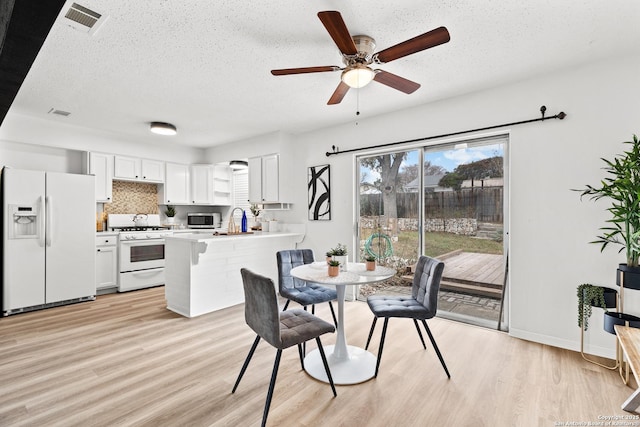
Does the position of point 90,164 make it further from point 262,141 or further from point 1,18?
point 1,18

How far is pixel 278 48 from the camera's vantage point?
2.48 metres

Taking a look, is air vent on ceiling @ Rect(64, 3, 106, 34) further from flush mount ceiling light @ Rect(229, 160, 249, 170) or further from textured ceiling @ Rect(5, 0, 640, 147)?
flush mount ceiling light @ Rect(229, 160, 249, 170)

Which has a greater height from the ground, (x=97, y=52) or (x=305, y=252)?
(x=97, y=52)

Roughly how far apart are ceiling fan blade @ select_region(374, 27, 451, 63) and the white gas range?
13.5ft

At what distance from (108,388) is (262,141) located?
381 cm

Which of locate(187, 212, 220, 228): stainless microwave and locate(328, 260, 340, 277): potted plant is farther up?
locate(187, 212, 220, 228): stainless microwave

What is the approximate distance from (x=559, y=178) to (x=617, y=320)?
1.21 meters

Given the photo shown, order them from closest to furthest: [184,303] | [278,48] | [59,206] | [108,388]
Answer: [108,388]
[278,48]
[184,303]
[59,206]

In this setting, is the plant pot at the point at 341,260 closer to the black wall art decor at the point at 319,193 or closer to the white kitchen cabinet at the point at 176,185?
the black wall art decor at the point at 319,193

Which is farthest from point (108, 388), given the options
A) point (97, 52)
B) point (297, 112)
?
point (297, 112)

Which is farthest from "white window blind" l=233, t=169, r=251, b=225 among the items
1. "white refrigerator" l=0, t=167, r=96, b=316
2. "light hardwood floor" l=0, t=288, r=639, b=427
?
"light hardwood floor" l=0, t=288, r=639, b=427

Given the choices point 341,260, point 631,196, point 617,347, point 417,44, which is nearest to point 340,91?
point 417,44

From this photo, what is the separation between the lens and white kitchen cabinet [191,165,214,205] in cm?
603

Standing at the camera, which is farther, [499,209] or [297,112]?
[297,112]
